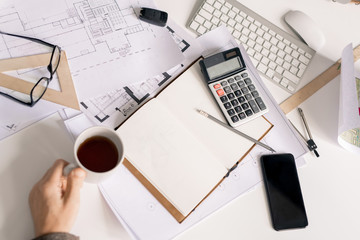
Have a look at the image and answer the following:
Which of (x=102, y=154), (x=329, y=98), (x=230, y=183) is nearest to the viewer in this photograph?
(x=102, y=154)

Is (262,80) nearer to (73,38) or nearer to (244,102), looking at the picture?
(244,102)

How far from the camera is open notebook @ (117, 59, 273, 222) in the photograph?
0.65 m

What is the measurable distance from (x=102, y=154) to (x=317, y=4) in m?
0.71

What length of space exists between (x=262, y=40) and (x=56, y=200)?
600 mm

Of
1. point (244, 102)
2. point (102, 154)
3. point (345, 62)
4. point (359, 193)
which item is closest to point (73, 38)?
point (102, 154)

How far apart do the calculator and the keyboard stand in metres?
0.07

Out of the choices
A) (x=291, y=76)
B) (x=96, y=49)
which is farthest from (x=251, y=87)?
(x=96, y=49)

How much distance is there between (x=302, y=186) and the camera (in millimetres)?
748

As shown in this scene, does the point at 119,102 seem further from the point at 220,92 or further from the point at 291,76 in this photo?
the point at 291,76

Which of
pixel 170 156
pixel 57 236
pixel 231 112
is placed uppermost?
pixel 231 112

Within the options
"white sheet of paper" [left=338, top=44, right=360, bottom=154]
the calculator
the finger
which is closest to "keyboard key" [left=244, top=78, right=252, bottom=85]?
the calculator

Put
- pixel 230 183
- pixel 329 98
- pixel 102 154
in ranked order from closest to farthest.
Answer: pixel 102 154 < pixel 230 183 < pixel 329 98

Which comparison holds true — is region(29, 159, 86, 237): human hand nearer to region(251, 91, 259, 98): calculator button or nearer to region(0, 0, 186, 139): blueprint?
region(0, 0, 186, 139): blueprint

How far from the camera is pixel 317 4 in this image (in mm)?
882
